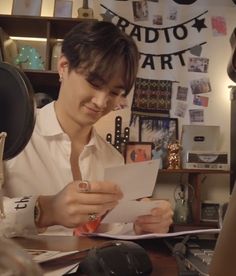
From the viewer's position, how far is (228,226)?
0.31 meters

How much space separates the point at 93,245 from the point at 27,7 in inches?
86.4

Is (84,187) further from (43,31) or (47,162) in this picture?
(43,31)

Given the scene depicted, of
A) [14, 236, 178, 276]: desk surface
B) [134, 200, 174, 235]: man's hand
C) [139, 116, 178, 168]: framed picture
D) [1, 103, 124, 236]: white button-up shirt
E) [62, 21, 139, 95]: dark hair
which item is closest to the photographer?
[14, 236, 178, 276]: desk surface

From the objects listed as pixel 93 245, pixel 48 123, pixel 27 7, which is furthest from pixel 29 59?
pixel 93 245

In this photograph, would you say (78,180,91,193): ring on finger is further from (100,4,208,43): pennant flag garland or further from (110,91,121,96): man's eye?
(100,4,208,43): pennant flag garland

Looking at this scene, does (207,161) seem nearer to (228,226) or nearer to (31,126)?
(31,126)

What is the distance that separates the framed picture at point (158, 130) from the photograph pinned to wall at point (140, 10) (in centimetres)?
71

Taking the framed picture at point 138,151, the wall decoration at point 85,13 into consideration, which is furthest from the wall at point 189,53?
the wall decoration at point 85,13

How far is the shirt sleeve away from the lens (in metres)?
0.84

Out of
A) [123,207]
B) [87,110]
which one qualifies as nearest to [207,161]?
[87,110]

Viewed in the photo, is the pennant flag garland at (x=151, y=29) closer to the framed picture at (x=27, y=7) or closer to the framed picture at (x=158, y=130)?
the framed picture at (x=27, y=7)

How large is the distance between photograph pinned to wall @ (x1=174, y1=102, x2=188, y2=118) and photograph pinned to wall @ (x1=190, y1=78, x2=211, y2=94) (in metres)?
0.12

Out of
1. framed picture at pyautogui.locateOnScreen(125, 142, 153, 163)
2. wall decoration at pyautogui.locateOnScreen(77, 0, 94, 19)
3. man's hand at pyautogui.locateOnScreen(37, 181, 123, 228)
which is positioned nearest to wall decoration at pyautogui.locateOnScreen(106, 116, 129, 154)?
framed picture at pyautogui.locateOnScreen(125, 142, 153, 163)

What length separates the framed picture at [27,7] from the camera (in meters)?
2.55
